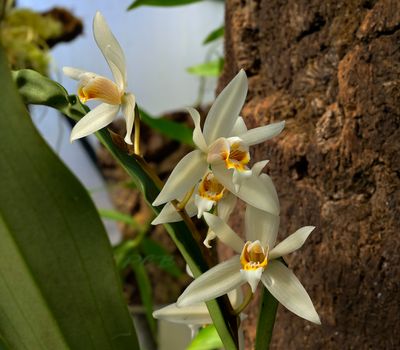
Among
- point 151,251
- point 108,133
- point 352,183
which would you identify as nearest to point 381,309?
point 352,183

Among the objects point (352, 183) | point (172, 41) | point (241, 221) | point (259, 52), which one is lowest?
point (172, 41)

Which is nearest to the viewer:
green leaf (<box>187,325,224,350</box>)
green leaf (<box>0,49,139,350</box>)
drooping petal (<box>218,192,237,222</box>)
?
green leaf (<box>0,49,139,350</box>)

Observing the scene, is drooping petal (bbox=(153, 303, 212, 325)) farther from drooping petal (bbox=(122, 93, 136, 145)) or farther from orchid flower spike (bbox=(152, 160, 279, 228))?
drooping petal (bbox=(122, 93, 136, 145))

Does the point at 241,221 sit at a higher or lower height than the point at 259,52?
lower

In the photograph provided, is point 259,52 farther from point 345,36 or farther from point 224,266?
point 224,266

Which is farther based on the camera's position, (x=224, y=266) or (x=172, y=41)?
(x=172, y=41)

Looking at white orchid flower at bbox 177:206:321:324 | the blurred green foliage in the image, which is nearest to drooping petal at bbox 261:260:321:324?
white orchid flower at bbox 177:206:321:324
